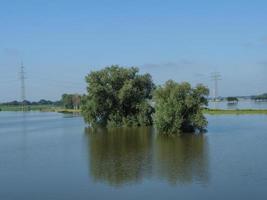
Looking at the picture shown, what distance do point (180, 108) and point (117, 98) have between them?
56.4ft

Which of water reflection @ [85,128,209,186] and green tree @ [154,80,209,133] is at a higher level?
green tree @ [154,80,209,133]

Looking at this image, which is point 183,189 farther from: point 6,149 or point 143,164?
point 6,149

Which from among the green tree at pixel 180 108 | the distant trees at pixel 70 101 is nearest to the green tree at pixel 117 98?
the green tree at pixel 180 108

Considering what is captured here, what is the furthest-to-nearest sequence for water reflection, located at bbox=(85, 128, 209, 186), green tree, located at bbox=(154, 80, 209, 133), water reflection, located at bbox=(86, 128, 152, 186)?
green tree, located at bbox=(154, 80, 209, 133)
water reflection, located at bbox=(86, 128, 152, 186)
water reflection, located at bbox=(85, 128, 209, 186)

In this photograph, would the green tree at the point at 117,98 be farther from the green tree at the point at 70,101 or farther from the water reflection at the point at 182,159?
the green tree at the point at 70,101

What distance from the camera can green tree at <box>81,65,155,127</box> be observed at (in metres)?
70.8

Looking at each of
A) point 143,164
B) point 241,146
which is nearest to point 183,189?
point 143,164

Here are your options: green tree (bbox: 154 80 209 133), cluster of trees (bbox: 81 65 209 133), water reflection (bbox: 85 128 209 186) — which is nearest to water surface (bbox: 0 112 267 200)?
water reflection (bbox: 85 128 209 186)

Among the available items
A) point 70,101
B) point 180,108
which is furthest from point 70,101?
point 180,108

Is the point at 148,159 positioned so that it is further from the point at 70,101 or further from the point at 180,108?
the point at 70,101

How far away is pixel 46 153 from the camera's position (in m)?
41.5

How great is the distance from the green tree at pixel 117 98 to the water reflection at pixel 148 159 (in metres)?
17.1

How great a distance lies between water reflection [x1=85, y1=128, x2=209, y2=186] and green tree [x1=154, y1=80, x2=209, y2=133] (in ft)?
11.2

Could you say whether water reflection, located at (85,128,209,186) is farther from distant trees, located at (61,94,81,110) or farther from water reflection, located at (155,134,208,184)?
distant trees, located at (61,94,81,110)
